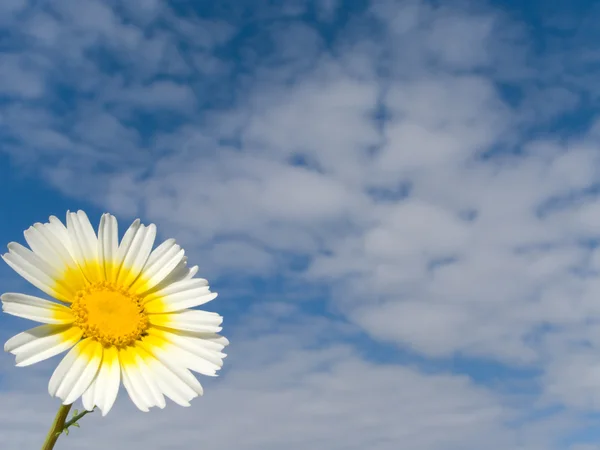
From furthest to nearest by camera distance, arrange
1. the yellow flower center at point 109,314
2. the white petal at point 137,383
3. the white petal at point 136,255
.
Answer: the white petal at point 136,255
the yellow flower center at point 109,314
the white petal at point 137,383

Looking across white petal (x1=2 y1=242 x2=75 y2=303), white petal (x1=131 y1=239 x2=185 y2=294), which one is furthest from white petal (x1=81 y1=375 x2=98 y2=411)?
white petal (x1=131 y1=239 x2=185 y2=294)

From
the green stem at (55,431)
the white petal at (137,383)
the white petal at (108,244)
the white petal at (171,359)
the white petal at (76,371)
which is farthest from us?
the white petal at (108,244)

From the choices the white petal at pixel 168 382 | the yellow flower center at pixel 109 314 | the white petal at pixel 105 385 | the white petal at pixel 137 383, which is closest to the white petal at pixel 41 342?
the yellow flower center at pixel 109 314

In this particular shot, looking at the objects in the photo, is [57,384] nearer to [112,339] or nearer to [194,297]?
[112,339]

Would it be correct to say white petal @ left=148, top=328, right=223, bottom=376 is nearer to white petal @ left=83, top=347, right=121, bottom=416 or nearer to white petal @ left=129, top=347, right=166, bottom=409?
white petal @ left=129, top=347, right=166, bottom=409

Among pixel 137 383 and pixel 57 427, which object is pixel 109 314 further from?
pixel 57 427

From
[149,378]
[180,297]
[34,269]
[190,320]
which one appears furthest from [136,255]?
[149,378]

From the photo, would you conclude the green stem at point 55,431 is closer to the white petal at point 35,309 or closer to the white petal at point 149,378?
the white petal at point 149,378

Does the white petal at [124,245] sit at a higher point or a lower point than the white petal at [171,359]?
higher
